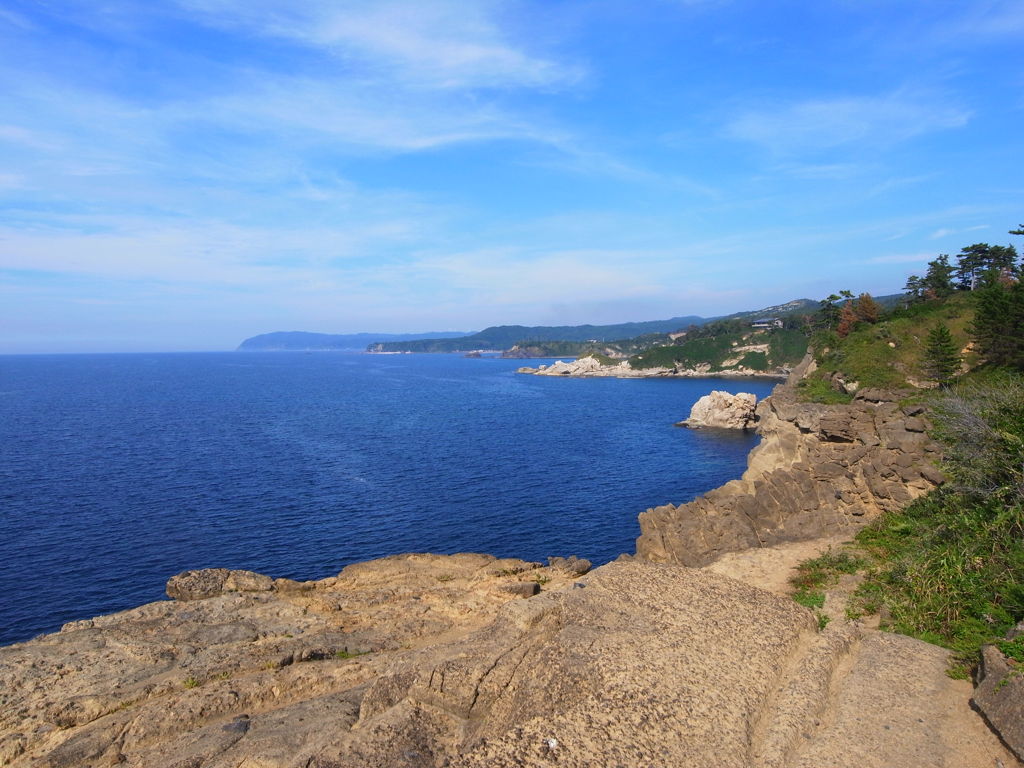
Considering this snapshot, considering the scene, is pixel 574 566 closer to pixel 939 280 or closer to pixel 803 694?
pixel 803 694

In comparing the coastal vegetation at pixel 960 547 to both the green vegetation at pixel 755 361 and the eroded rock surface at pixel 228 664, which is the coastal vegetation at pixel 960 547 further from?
the green vegetation at pixel 755 361

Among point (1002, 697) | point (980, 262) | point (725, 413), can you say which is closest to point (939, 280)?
point (980, 262)

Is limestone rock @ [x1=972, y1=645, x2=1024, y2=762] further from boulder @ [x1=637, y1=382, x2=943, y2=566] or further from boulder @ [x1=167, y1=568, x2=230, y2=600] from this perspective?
boulder @ [x1=167, y1=568, x2=230, y2=600]

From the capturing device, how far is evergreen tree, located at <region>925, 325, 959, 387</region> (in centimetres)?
4459

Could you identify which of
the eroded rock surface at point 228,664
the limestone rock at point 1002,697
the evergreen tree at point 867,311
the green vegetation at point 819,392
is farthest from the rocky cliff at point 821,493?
the evergreen tree at point 867,311

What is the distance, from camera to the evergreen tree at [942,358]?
44594mm

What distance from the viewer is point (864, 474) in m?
31.2

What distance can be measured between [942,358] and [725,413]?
46.9 meters

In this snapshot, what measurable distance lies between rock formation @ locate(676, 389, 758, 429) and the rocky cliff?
5262 centimetres

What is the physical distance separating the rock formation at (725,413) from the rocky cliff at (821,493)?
52.6m

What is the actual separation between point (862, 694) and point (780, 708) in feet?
6.90

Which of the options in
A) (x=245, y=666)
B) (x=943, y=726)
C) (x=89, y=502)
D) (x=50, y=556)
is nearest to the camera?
(x=943, y=726)

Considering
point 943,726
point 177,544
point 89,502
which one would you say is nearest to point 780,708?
point 943,726

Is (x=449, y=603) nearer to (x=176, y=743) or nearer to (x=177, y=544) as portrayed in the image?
(x=176, y=743)
